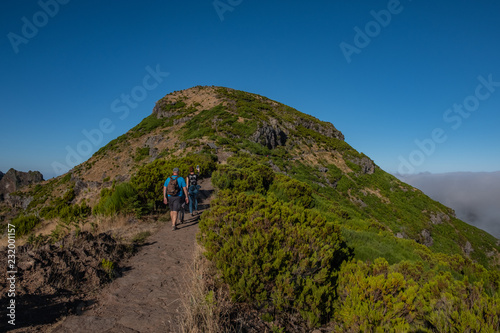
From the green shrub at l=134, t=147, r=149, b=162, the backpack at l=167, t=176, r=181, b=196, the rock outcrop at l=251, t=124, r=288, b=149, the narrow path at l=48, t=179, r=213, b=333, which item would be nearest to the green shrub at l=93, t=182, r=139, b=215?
the backpack at l=167, t=176, r=181, b=196

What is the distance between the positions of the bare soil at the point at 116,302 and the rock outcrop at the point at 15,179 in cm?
6484

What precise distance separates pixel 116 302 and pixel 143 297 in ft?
1.31

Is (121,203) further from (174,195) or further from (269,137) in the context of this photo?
(269,137)

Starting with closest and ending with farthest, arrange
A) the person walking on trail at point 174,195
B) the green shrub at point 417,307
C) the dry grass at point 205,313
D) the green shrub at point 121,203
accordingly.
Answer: the green shrub at point 417,307 → the dry grass at point 205,313 → the person walking on trail at point 174,195 → the green shrub at point 121,203

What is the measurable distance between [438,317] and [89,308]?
463cm

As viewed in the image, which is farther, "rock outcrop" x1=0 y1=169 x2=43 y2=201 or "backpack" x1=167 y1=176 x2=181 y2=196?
"rock outcrop" x1=0 y1=169 x2=43 y2=201

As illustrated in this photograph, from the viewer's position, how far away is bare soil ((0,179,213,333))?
10.2 feet

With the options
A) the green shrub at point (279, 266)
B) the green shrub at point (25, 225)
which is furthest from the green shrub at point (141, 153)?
the green shrub at point (279, 266)

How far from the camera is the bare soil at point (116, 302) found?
310 cm

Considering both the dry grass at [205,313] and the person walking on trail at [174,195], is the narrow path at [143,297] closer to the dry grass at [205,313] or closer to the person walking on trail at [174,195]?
the dry grass at [205,313]

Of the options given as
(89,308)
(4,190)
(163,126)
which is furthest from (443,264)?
(4,190)

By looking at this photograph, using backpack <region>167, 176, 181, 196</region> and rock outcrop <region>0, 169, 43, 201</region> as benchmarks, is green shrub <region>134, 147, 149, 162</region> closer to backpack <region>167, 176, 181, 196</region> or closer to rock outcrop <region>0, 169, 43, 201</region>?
backpack <region>167, 176, 181, 196</region>

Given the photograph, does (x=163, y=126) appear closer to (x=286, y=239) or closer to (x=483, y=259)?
(x=286, y=239)

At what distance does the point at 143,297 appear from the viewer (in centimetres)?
391
